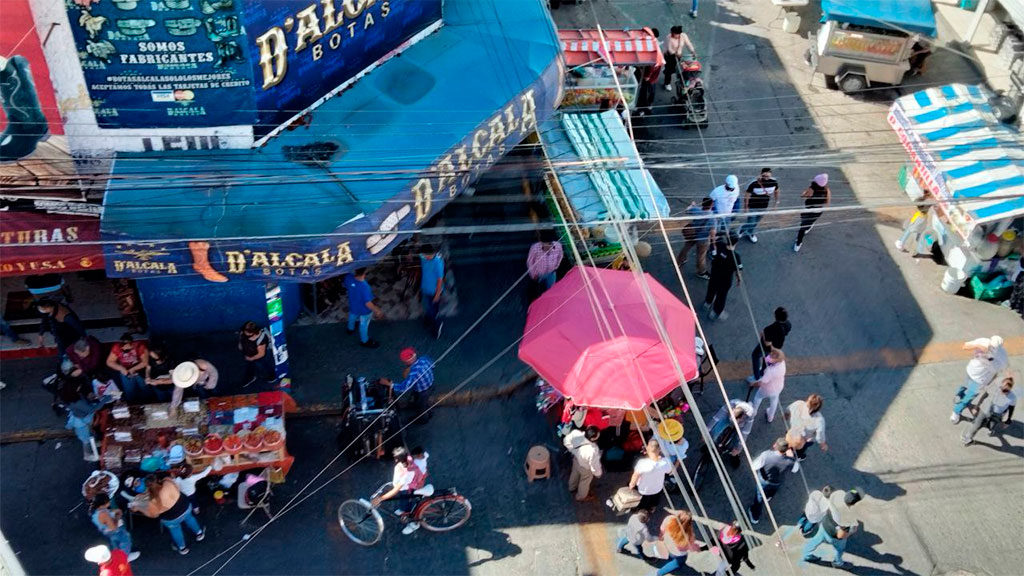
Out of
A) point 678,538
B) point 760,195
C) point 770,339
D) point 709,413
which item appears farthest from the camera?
point 760,195

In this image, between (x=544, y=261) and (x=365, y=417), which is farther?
(x=544, y=261)

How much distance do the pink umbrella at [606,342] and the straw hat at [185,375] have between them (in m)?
3.95

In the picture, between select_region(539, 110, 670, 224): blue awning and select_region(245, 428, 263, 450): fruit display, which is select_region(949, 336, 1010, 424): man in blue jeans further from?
select_region(245, 428, 263, 450): fruit display

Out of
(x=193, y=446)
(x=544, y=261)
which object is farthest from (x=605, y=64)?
(x=193, y=446)

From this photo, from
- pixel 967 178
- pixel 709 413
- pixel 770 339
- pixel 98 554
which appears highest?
pixel 967 178

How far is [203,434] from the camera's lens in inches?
480

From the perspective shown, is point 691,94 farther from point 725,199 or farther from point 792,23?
point 792,23

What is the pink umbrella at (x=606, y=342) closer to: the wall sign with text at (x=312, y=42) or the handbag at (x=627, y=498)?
the handbag at (x=627, y=498)

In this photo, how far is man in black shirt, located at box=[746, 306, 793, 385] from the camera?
13.4m

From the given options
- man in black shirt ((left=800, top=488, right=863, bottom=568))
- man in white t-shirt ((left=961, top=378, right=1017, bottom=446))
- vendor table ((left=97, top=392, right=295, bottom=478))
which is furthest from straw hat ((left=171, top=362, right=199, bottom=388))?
man in white t-shirt ((left=961, top=378, right=1017, bottom=446))

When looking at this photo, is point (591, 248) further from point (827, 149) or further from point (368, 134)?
point (827, 149)

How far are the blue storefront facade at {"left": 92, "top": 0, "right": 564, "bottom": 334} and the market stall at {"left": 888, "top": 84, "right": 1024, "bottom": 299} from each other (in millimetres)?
6043

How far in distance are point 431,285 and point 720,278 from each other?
411 cm

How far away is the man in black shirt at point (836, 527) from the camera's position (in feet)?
37.7
